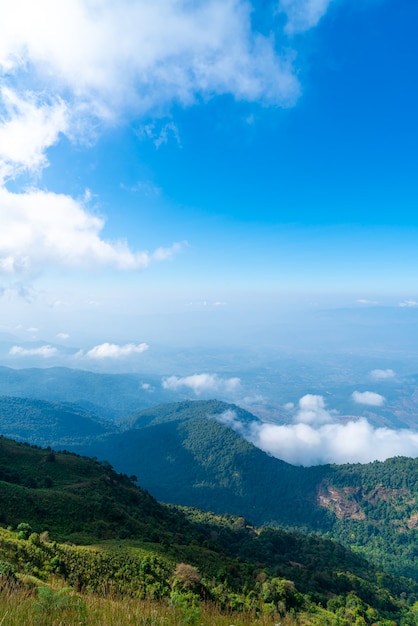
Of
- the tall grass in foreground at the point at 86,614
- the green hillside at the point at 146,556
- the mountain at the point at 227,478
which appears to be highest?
the tall grass in foreground at the point at 86,614

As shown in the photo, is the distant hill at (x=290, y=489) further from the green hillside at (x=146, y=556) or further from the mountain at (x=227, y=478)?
the green hillside at (x=146, y=556)

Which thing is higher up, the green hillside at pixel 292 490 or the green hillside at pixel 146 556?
the green hillside at pixel 146 556

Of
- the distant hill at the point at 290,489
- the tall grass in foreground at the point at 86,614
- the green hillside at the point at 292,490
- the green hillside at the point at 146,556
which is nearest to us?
the tall grass in foreground at the point at 86,614

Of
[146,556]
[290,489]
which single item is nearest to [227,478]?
[290,489]

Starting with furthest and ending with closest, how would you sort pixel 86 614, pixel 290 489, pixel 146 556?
1. pixel 290 489
2. pixel 146 556
3. pixel 86 614

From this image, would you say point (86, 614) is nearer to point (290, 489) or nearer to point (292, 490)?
point (292, 490)

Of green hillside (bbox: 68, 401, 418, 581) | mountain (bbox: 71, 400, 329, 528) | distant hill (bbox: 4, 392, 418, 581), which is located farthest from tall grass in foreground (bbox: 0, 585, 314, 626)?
mountain (bbox: 71, 400, 329, 528)

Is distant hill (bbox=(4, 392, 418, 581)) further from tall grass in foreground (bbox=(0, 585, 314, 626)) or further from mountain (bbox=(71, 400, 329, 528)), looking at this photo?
tall grass in foreground (bbox=(0, 585, 314, 626))

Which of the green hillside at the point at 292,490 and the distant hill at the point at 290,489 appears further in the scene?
the distant hill at the point at 290,489

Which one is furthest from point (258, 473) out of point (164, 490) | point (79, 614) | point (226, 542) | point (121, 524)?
point (79, 614)

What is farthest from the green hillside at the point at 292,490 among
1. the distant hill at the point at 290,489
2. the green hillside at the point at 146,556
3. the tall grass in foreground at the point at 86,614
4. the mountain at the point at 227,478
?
the tall grass in foreground at the point at 86,614

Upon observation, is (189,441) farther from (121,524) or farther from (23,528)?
(23,528)
